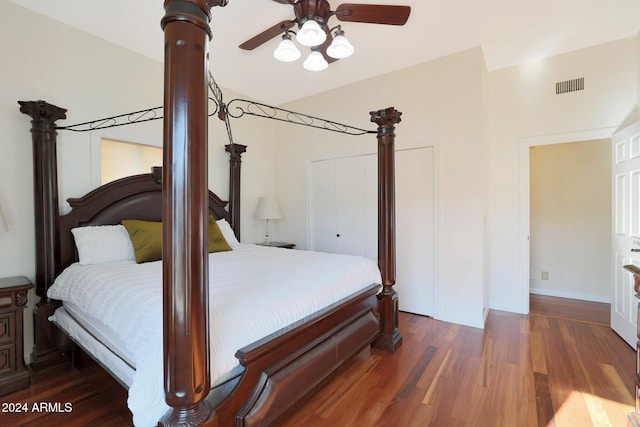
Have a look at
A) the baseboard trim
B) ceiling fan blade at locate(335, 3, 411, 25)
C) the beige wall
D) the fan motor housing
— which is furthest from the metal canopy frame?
the baseboard trim

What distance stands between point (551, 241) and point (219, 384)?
4.63m

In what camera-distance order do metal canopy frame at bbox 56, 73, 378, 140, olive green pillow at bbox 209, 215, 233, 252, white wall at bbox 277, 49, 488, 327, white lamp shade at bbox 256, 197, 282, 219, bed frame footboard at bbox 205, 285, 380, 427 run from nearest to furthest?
bed frame footboard at bbox 205, 285, 380, 427
metal canopy frame at bbox 56, 73, 378, 140
olive green pillow at bbox 209, 215, 233, 252
white wall at bbox 277, 49, 488, 327
white lamp shade at bbox 256, 197, 282, 219

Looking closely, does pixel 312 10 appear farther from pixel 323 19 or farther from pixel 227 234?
pixel 227 234

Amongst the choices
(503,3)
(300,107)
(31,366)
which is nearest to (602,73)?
(503,3)

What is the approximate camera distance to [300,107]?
431 cm

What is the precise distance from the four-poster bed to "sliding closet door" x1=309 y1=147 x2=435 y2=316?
1000 millimetres

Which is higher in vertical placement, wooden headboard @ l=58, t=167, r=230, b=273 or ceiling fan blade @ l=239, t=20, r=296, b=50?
ceiling fan blade @ l=239, t=20, r=296, b=50

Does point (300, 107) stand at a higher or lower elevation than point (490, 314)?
higher

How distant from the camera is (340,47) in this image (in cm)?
201

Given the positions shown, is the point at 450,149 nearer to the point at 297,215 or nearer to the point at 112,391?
the point at 297,215

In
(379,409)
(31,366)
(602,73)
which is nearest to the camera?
(379,409)

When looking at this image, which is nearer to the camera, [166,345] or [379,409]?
[166,345]

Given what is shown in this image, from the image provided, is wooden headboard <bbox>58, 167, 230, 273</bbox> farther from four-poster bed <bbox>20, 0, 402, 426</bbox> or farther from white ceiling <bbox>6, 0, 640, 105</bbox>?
white ceiling <bbox>6, 0, 640, 105</bbox>

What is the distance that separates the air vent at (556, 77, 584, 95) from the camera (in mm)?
3021
